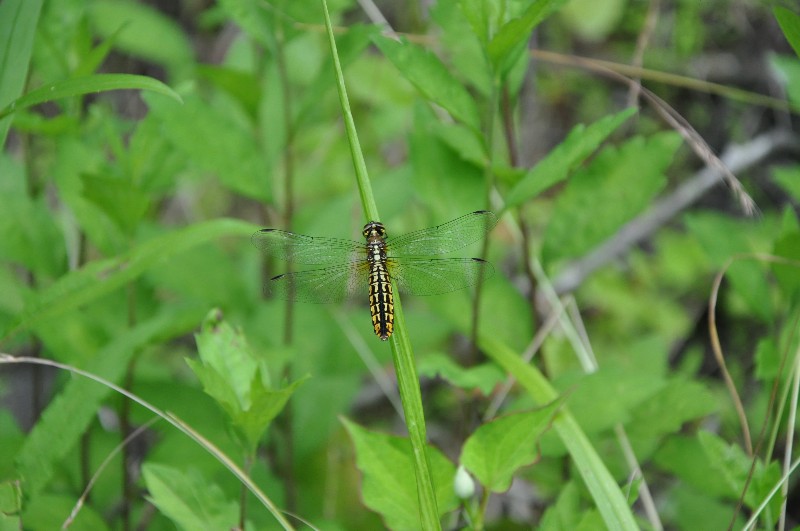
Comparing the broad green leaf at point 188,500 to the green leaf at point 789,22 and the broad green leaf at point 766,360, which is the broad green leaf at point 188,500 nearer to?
the broad green leaf at point 766,360

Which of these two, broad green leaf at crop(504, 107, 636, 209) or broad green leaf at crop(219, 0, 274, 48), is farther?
broad green leaf at crop(219, 0, 274, 48)

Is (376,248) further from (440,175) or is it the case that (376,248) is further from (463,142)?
(463,142)

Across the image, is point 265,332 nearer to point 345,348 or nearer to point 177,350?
→ point 345,348

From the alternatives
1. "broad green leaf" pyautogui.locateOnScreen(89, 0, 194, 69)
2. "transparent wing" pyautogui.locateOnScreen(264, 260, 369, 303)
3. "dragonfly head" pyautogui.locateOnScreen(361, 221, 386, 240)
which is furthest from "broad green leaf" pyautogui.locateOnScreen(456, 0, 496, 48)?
"broad green leaf" pyautogui.locateOnScreen(89, 0, 194, 69)

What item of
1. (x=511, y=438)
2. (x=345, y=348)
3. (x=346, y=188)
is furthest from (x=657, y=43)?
(x=511, y=438)

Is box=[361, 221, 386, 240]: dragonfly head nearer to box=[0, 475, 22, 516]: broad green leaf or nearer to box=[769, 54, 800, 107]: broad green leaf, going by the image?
box=[0, 475, 22, 516]: broad green leaf

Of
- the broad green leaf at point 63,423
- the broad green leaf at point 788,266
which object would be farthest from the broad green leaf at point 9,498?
the broad green leaf at point 788,266

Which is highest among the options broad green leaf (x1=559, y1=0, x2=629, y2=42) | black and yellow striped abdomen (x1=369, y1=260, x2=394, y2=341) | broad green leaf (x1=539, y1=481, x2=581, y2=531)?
broad green leaf (x1=559, y1=0, x2=629, y2=42)
